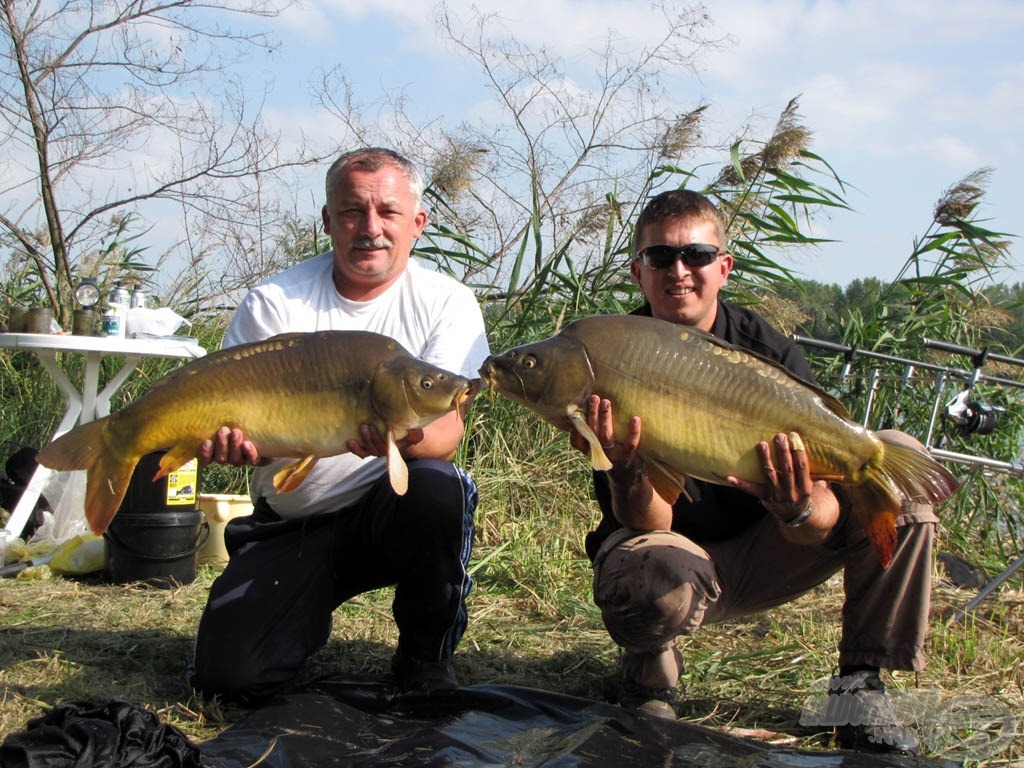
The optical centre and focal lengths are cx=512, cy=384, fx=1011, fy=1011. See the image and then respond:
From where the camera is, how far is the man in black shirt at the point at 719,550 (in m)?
2.39

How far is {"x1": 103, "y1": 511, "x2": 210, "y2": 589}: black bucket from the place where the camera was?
3.95 m

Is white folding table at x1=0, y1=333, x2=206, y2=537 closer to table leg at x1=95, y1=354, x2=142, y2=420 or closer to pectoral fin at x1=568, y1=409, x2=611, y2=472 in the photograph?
table leg at x1=95, y1=354, x2=142, y2=420

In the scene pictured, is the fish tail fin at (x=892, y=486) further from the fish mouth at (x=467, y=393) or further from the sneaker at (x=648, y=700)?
the fish mouth at (x=467, y=393)

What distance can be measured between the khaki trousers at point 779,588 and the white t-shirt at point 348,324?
0.71 metres

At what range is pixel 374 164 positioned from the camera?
2947 millimetres

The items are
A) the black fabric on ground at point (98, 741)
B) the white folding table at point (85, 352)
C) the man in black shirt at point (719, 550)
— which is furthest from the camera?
the white folding table at point (85, 352)

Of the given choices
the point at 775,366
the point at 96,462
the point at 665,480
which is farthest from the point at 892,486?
the point at 96,462

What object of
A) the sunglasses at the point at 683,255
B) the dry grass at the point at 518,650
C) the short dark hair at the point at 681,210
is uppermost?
the short dark hair at the point at 681,210

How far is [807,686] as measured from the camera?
9.21ft

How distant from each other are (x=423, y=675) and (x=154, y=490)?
1788 mm

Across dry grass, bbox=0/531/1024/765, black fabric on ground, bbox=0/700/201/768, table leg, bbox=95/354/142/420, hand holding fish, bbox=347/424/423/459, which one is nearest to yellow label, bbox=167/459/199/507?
dry grass, bbox=0/531/1024/765

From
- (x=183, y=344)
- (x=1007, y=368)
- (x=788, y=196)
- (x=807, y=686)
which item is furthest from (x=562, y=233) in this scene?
(x=807, y=686)
